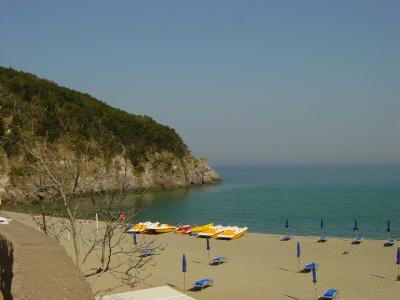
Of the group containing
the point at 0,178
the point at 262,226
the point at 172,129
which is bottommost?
the point at 262,226

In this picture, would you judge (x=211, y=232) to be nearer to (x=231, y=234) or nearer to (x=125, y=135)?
(x=231, y=234)

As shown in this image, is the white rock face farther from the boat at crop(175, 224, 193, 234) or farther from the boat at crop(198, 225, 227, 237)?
the boat at crop(198, 225, 227, 237)

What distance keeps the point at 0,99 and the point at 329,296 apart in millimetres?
51415

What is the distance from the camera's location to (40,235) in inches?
294

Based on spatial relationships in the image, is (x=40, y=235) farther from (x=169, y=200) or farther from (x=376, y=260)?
(x=169, y=200)

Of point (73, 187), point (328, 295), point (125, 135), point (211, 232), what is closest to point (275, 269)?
point (328, 295)

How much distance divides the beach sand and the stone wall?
22.0 feet

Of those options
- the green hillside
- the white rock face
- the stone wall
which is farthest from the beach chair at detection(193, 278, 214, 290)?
the white rock face

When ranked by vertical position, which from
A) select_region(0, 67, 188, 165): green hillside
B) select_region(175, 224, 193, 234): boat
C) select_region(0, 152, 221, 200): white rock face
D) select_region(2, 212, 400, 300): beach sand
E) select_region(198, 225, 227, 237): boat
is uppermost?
select_region(0, 67, 188, 165): green hillside

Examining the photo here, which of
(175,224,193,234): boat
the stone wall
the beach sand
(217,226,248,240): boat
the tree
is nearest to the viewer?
the stone wall

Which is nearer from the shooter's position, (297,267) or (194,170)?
(297,267)

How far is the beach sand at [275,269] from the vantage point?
15.5 meters

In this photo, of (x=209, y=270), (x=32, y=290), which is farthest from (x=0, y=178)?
(x=32, y=290)

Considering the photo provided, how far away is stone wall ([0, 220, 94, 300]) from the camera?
415 cm
